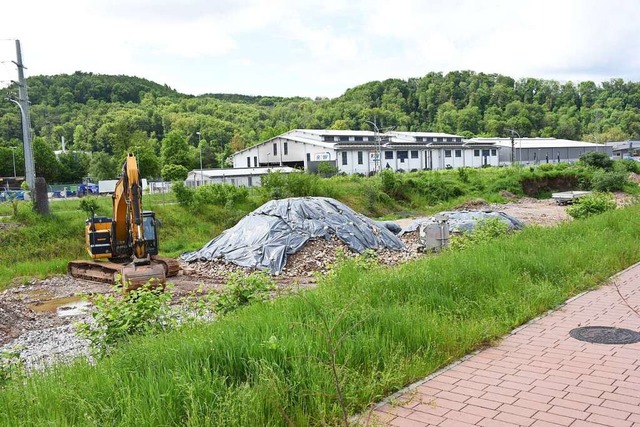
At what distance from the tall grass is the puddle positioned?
10.0 metres

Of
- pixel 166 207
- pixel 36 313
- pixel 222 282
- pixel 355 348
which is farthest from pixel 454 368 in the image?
pixel 166 207

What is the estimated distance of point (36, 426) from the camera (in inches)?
158

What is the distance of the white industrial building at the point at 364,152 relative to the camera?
6681cm

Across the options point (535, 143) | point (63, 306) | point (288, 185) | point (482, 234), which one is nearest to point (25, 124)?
point (63, 306)

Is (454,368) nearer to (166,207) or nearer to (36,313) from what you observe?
(36,313)

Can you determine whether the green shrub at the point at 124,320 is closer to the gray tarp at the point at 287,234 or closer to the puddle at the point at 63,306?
the puddle at the point at 63,306

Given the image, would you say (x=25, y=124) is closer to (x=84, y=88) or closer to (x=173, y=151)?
(x=173, y=151)

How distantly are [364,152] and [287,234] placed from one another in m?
49.0

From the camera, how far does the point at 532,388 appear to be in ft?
17.7

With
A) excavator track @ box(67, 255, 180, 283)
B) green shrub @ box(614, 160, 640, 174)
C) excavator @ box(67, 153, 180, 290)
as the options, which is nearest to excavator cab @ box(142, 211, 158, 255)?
excavator @ box(67, 153, 180, 290)

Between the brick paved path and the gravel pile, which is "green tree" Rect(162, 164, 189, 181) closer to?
the gravel pile

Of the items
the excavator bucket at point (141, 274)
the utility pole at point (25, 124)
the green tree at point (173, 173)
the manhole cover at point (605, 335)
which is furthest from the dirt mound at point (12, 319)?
the green tree at point (173, 173)

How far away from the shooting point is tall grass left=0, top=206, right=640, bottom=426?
4.30 metres

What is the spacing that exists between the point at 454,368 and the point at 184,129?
Result: 4119 inches
